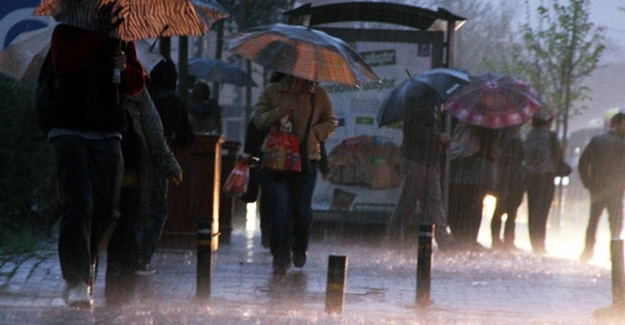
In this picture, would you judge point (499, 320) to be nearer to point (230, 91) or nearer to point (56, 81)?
point (56, 81)

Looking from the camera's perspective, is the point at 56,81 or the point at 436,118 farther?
the point at 436,118

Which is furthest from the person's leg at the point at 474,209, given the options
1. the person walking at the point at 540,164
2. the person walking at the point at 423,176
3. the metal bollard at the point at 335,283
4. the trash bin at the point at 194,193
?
the metal bollard at the point at 335,283

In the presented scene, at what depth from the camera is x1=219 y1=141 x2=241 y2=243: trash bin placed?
1597 centimetres

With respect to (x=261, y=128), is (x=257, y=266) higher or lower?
lower

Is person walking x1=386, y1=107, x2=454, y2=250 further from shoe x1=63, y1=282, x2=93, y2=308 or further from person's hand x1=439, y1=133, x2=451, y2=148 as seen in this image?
shoe x1=63, y1=282, x2=93, y2=308

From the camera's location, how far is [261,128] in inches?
471

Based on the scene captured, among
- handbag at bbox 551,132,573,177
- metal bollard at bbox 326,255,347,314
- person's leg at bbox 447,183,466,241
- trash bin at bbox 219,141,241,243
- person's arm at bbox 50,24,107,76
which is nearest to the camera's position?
person's arm at bbox 50,24,107,76

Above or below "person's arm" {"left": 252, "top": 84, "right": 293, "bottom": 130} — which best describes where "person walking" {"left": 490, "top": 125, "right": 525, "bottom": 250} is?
below

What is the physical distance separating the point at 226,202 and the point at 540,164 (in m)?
4.20

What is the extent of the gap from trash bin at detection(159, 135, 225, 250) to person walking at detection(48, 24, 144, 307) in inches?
253

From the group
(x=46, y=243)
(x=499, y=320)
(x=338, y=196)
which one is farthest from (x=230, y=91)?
(x=499, y=320)

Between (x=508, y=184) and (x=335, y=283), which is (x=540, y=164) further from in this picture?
(x=335, y=283)

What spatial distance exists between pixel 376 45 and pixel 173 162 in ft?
29.0

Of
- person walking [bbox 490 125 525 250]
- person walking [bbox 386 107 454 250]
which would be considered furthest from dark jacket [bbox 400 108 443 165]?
person walking [bbox 490 125 525 250]
